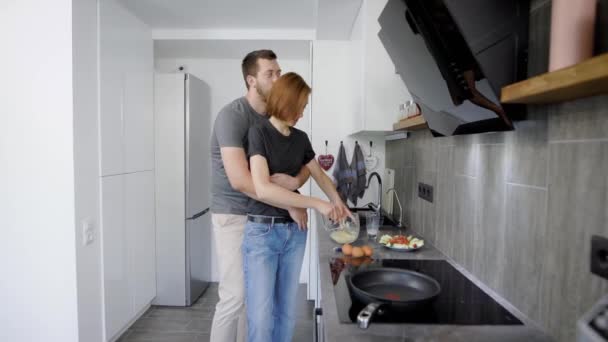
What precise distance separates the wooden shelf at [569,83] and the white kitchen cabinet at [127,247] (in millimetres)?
2316

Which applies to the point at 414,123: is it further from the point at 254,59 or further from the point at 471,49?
the point at 254,59

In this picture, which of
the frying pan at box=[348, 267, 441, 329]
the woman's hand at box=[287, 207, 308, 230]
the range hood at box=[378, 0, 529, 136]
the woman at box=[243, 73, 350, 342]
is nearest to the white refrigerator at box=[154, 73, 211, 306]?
the woman at box=[243, 73, 350, 342]

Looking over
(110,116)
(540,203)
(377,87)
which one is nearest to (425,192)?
(377,87)

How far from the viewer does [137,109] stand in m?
2.71

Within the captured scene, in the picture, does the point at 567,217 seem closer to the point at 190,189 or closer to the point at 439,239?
the point at 439,239

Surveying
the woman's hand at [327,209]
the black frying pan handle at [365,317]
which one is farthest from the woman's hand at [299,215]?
the black frying pan handle at [365,317]

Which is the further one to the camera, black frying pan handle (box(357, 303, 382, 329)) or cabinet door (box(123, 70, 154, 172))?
cabinet door (box(123, 70, 154, 172))

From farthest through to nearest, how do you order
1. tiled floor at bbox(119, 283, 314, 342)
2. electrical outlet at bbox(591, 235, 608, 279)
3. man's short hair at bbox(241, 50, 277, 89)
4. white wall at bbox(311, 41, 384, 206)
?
1. white wall at bbox(311, 41, 384, 206)
2. tiled floor at bbox(119, 283, 314, 342)
3. man's short hair at bbox(241, 50, 277, 89)
4. electrical outlet at bbox(591, 235, 608, 279)

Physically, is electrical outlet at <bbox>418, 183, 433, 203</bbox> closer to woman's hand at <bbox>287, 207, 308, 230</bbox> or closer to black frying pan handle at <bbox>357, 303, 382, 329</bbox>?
woman's hand at <bbox>287, 207, 308, 230</bbox>

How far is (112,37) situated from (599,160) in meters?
2.62

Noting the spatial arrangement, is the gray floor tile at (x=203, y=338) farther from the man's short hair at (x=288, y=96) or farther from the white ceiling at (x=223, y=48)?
the white ceiling at (x=223, y=48)

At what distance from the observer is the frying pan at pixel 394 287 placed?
1.00 metres

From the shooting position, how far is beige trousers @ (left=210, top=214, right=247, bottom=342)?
6.12ft

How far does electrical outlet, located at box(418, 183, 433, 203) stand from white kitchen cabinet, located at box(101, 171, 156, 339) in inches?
75.7
